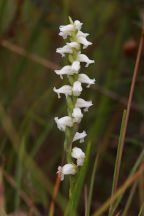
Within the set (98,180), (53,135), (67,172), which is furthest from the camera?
(53,135)

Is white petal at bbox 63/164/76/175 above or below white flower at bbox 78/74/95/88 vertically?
below

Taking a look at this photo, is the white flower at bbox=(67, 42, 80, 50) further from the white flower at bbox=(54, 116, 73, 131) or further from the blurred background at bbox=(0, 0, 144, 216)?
the blurred background at bbox=(0, 0, 144, 216)

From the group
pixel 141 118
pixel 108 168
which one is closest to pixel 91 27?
pixel 141 118

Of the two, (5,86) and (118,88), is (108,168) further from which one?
(5,86)

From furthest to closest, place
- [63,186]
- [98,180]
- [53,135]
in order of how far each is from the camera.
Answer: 1. [53,135]
2. [98,180]
3. [63,186]

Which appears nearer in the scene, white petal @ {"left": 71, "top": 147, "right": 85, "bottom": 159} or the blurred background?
white petal @ {"left": 71, "top": 147, "right": 85, "bottom": 159}

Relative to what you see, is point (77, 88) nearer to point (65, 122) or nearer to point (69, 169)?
point (65, 122)

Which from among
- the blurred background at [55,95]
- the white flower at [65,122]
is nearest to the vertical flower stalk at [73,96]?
the white flower at [65,122]

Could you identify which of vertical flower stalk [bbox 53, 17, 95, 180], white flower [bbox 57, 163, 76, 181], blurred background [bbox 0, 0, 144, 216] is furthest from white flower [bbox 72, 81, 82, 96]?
blurred background [bbox 0, 0, 144, 216]

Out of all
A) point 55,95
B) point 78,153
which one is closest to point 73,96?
point 78,153
